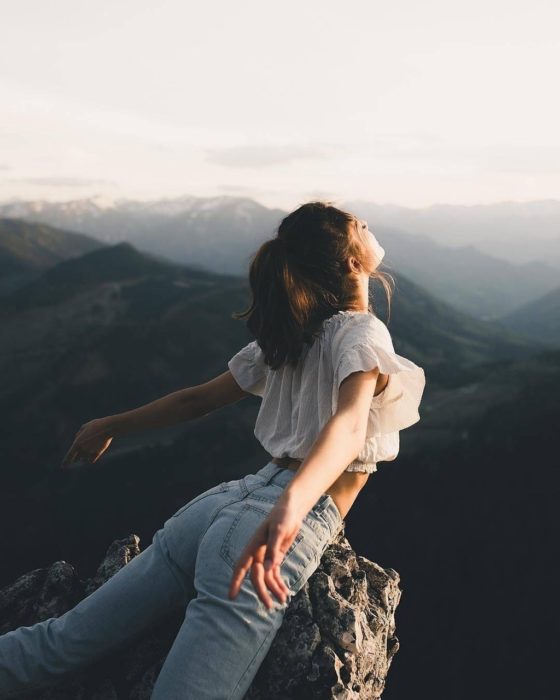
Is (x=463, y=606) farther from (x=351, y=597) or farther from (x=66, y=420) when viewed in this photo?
(x=66, y=420)

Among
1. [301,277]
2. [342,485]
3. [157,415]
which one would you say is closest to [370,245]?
[301,277]

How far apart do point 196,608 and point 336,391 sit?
1.54 metres

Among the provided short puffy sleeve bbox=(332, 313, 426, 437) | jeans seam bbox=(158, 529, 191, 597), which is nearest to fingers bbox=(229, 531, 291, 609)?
short puffy sleeve bbox=(332, 313, 426, 437)

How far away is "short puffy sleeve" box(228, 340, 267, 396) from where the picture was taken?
15.9ft

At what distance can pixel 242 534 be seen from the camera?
374cm

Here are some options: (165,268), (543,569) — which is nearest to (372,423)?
(543,569)

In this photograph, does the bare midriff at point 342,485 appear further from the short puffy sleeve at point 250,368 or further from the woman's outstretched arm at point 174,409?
the woman's outstretched arm at point 174,409

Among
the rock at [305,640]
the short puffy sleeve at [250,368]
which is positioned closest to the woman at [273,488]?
the short puffy sleeve at [250,368]

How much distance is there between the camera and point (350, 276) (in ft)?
14.2

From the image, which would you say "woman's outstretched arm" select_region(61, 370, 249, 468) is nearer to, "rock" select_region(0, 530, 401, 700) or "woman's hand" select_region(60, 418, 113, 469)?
"woman's hand" select_region(60, 418, 113, 469)

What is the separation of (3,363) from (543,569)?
10942 cm

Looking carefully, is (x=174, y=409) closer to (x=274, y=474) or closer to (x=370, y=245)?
(x=274, y=474)

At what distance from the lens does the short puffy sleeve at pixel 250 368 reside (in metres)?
4.86

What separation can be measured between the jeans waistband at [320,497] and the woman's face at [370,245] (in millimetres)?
1591
